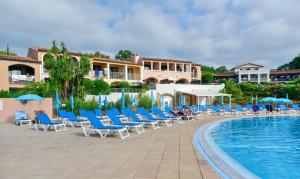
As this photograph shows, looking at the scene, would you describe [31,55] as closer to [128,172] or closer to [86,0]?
[86,0]

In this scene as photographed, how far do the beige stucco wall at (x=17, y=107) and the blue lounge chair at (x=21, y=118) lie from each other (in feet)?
3.15

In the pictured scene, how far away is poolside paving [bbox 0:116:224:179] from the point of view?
538cm

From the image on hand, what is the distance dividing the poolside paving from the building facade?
19.9 meters

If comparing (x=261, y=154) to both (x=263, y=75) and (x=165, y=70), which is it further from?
(x=263, y=75)

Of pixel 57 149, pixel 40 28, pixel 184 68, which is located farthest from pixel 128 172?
pixel 184 68

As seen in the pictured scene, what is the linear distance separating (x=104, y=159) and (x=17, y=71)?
25595 mm

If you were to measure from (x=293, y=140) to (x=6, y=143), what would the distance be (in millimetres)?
10505

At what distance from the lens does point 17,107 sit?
56.6 ft

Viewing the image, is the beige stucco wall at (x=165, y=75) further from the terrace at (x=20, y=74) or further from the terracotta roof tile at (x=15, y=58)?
the terracotta roof tile at (x=15, y=58)

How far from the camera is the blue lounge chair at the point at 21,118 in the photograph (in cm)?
1563

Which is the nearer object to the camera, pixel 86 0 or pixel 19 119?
pixel 86 0

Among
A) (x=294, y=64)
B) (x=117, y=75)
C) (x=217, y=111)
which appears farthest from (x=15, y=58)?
(x=294, y=64)

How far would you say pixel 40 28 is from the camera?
19.7 metres

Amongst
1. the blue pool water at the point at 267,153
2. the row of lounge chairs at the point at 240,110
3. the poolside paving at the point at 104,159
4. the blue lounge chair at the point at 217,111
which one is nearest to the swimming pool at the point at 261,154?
the blue pool water at the point at 267,153
